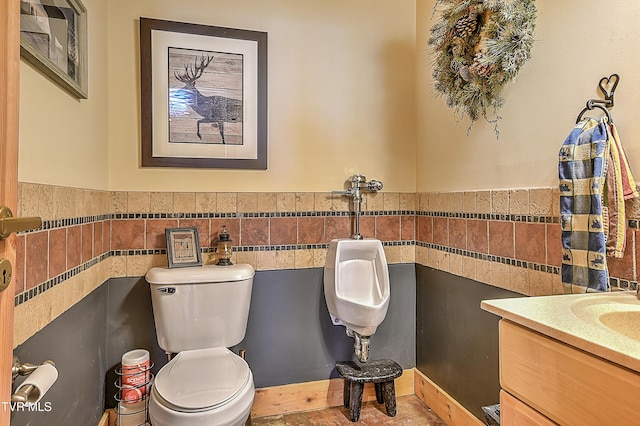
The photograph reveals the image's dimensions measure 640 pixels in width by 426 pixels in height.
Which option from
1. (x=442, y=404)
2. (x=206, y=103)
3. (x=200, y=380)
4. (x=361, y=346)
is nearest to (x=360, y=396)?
(x=361, y=346)

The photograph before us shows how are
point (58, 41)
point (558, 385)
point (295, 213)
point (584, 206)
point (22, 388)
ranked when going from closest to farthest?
1. point (22, 388)
2. point (558, 385)
3. point (584, 206)
4. point (58, 41)
5. point (295, 213)

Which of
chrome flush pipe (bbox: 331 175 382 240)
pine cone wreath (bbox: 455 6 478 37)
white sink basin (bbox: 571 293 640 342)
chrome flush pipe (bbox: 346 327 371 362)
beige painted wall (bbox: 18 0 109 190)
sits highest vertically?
pine cone wreath (bbox: 455 6 478 37)

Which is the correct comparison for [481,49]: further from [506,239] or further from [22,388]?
[22,388]

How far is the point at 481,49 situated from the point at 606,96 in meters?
0.49

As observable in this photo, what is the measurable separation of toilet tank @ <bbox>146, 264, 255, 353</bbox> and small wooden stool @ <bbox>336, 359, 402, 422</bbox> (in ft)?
2.13

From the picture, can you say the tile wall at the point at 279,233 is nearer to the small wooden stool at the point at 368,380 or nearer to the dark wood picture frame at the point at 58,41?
the dark wood picture frame at the point at 58,41

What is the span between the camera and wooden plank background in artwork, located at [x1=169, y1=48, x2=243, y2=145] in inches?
75.0

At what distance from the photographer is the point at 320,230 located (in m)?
2.12

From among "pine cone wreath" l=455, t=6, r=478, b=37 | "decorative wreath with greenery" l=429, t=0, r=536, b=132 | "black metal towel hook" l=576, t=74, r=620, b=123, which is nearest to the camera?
"black metal towel hook" l=576, t=74, r=620, b=123

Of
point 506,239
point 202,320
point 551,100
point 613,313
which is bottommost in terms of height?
point 202,320

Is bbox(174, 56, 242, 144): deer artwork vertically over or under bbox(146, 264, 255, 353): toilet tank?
over

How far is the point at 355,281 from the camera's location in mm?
2076

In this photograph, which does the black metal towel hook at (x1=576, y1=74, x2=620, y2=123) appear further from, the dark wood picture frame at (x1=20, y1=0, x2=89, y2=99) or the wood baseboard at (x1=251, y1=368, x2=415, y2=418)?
the wood baseboard at (x1=251, y1=368, x2=415, y2=418)

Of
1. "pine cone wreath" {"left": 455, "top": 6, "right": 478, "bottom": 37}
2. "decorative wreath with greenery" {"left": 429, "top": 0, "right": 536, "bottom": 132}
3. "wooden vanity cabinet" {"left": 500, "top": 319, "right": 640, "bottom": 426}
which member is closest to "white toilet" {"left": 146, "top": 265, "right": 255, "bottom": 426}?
"wooden vanity cabinet" {"left": 500, "top": 319, "right": 640, "bottom": 426}
